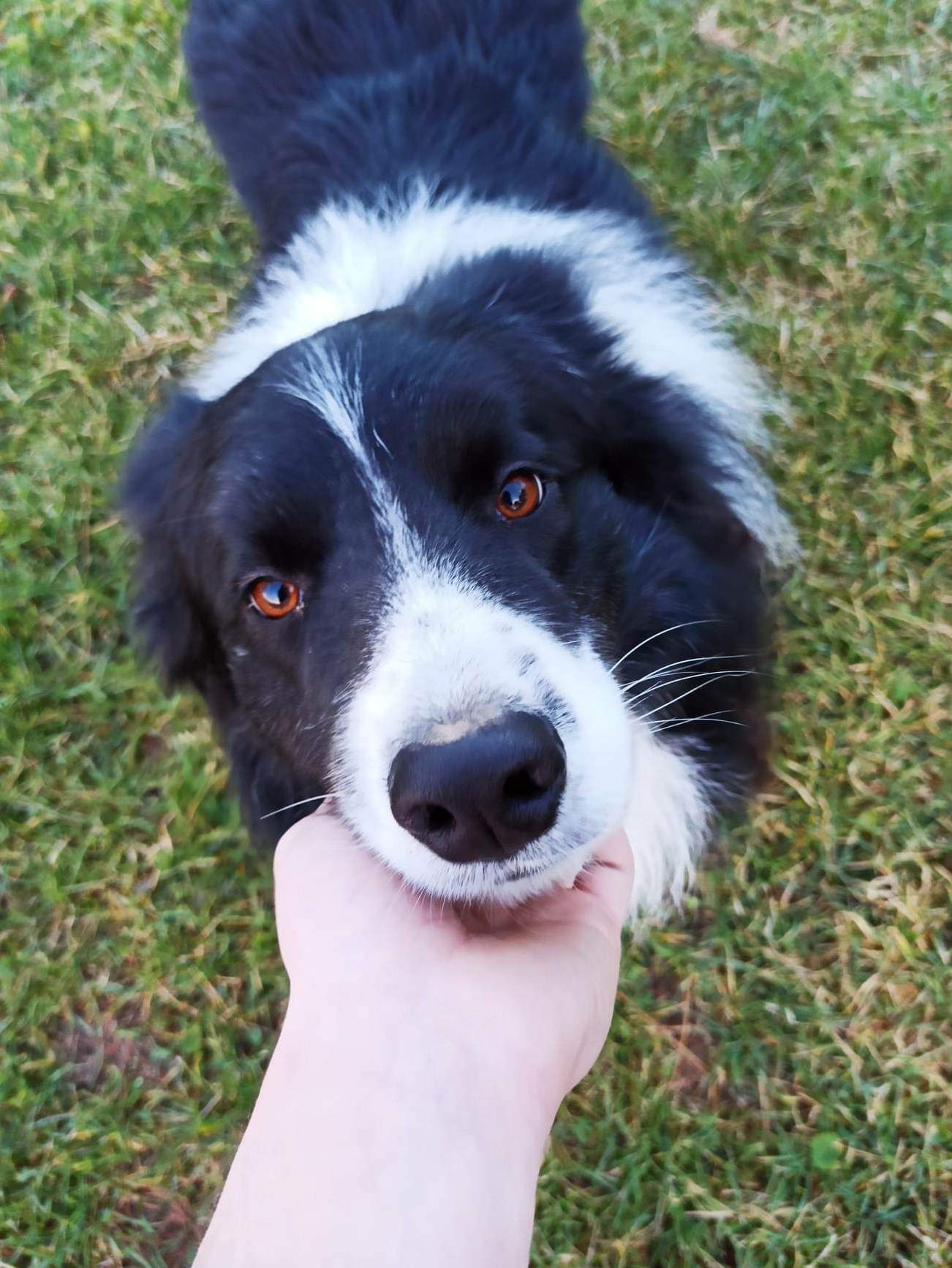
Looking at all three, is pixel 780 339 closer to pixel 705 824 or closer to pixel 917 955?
pixel 705 824

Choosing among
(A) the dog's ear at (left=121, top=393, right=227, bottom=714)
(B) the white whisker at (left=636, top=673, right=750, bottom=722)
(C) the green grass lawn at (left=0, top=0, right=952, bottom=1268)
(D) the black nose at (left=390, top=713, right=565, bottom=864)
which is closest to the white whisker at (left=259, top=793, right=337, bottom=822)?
(A) the dog's ear at (left=121, top=393, right=227, bottom=714)

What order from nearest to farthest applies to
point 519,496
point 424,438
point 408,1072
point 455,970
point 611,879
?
point 408,1072 < point 455,970 < point 424,438 < point 519,496 < point 611,879

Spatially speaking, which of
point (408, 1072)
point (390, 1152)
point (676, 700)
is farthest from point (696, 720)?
point (390, 1152)

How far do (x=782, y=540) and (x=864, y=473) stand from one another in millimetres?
436

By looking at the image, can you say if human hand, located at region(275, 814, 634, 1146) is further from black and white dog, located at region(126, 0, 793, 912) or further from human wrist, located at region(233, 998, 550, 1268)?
black and white dog, located at region(126, 0, 793, 912)

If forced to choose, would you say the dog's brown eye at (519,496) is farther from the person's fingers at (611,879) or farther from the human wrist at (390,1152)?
the human wrist at (390,1152)

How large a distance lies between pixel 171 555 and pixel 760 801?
6.30 ft

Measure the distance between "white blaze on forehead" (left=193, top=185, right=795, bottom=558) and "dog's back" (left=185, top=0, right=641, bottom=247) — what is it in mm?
104

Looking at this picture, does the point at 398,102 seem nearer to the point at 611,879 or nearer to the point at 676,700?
the point at 676,700

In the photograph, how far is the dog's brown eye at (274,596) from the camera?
2219mm

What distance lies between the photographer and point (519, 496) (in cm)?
218

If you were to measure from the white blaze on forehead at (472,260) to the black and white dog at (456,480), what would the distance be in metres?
0.01

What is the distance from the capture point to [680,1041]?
3064 mm

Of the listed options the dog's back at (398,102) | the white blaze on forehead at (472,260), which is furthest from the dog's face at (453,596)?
the dog's back at (398,102)
